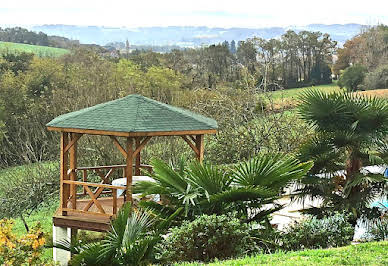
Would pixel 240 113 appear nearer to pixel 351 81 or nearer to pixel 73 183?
pixel 73 183

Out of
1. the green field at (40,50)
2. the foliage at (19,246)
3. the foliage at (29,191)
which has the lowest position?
the foliage at (29,191)

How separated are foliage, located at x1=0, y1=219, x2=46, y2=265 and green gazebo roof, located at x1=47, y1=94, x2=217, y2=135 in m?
3.15

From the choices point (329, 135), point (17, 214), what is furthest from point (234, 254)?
point (17, 214)

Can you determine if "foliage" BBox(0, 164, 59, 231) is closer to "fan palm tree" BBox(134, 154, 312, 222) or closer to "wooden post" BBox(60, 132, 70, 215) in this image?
"wooden post" BBox(60, 132, 70, 215)

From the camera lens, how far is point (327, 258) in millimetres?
6742

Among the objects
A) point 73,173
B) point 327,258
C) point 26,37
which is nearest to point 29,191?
point 73,173

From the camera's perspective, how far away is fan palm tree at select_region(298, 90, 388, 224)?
903 cm

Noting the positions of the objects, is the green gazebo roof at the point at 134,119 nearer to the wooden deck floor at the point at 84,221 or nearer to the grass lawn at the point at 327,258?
the wooden deck floor at the point at 84,221

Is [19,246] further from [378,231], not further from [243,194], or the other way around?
[378,231]

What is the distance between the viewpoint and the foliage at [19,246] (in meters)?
7.16

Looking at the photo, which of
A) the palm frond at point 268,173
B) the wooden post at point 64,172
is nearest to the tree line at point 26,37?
the wooden post at point 64,172

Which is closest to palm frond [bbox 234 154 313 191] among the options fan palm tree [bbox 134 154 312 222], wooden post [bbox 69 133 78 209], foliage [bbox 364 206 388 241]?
fan palm tree [bbox 134 154 312 222]

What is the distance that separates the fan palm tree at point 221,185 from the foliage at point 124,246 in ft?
1.77

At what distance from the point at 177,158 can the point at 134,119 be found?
26.4ft
